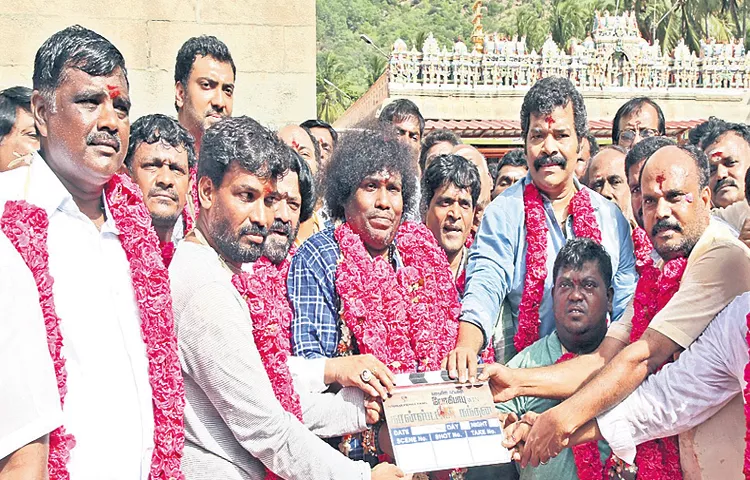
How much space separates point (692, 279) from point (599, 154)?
2.84 m

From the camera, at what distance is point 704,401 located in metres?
3.67

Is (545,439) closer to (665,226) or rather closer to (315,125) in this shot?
(665,226)

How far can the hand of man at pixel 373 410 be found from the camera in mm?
3717

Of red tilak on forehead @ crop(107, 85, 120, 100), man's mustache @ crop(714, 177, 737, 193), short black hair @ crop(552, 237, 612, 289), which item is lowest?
short black hair @ crop(552, 237, 612, 289)

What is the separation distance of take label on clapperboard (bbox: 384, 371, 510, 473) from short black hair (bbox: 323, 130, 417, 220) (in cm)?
106

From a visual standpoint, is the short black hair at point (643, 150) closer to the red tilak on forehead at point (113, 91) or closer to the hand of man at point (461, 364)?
the hand of man at point (461, 364)

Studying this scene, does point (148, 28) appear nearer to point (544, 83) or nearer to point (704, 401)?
point (544, 83)

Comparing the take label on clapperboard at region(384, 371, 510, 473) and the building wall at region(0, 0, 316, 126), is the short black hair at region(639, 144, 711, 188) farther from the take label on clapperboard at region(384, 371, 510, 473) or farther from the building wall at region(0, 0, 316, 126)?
the building wall at region(0, 0, 316, 126)

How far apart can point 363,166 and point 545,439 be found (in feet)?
5.22

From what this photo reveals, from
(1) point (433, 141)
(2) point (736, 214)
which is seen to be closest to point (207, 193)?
(2) point (736, 214)

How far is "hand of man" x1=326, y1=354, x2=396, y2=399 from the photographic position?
→ 369 centimetres

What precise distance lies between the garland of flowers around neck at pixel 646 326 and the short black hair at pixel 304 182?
170 cm

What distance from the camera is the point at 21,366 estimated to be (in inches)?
75.8

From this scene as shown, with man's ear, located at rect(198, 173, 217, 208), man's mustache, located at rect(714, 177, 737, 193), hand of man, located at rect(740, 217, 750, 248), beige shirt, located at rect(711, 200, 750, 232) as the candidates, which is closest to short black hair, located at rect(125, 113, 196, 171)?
man's ear, located at rect(198, 173, 217, 208)
